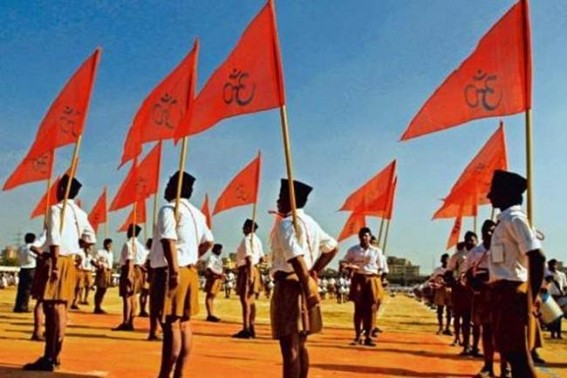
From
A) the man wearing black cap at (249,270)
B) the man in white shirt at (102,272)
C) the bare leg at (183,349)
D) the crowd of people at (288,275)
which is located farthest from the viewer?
the man in white shirt at (102,272)

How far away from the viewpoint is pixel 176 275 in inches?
246

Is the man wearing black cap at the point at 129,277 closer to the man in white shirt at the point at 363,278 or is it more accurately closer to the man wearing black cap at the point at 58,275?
the man in white shirt at the point at 363,278

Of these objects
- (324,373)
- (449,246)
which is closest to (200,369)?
(324,373)

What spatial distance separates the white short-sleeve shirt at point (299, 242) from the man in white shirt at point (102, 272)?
1336cm

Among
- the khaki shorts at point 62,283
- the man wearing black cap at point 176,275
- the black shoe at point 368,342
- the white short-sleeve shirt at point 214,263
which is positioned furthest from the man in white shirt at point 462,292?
the white short-sleeve shirt at point 214,263

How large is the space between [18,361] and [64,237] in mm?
1561

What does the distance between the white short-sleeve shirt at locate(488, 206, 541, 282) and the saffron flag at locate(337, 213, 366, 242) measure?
9992 millimetres

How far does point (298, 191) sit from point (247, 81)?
4.76 ft

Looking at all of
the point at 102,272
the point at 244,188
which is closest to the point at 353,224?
the point at 244,188

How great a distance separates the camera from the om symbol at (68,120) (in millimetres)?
8469

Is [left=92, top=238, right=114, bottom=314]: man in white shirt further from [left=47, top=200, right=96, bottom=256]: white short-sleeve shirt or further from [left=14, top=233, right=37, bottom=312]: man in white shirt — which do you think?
[left=47, top=200, right=96, bottom=256]: white short-sleeve shirt

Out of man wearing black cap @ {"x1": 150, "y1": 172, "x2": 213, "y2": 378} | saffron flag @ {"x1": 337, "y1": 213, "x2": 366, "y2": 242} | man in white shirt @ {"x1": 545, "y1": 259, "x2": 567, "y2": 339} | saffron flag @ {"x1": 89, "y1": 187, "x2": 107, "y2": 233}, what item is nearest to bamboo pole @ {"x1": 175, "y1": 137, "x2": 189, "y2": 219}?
man wearing black cap @ {"x1": 150, "y1": 172, "x2": 213, "y2": 378}

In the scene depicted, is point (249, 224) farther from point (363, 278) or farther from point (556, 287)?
point (556, 287)

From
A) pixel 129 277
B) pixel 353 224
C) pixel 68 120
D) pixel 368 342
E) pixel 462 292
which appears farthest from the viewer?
pixel 353 224
